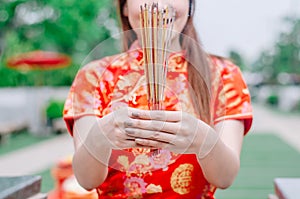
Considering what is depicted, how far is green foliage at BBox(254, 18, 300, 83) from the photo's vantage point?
79.8ft

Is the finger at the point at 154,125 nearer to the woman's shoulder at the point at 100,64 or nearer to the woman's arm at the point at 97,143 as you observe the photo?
the woman's arm at the point at 97,143

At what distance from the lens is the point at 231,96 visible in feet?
3.42

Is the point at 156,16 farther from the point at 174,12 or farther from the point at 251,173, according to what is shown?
the point at 251,173

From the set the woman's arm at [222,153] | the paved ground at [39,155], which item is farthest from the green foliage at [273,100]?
the woman's arm at [222,153]

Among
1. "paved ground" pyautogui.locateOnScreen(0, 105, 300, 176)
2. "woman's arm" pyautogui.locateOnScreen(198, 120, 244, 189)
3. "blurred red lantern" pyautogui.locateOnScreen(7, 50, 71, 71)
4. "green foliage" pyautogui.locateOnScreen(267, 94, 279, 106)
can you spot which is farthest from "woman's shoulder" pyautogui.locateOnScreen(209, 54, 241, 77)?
"green foliage" pyautogui.locateOnScreen(267, 94, 279, 106)

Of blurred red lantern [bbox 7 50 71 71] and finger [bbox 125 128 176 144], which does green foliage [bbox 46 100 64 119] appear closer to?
blurred red lantern [bbox 7 50 71 71]

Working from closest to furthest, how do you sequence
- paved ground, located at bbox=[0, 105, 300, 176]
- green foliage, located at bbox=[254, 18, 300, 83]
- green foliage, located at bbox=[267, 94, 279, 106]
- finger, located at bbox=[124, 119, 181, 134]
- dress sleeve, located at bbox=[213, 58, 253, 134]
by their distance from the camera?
1. finger, located at bbox=[124, 119, 181, 134]
2. dress sleeve, located at bbox=[213, 58, 253, 134]
3. paved ground, located at bbox=[0, 105, 300, 176]
4. green foliage, located at bbox=[267, 94, 279, 106]
5. green foliage, located at bbox=[254, 18, 300, 83]

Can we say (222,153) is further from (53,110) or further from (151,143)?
(53,110)

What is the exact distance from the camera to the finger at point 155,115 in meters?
0.75

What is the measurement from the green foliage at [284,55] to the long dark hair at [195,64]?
78.8ft

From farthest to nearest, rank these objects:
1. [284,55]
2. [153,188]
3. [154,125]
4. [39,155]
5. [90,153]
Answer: [284,55]
[39,155]
[153,188]
[90,153]
[154,125]

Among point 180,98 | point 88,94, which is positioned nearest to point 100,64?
point 88,94

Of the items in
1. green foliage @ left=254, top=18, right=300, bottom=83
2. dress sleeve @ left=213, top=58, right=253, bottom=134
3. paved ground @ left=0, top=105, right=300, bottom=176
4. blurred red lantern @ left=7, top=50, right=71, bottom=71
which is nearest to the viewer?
dress sleeve @ left=213, top=58, right=253, bottom=134

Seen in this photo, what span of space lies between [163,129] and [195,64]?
298mm
